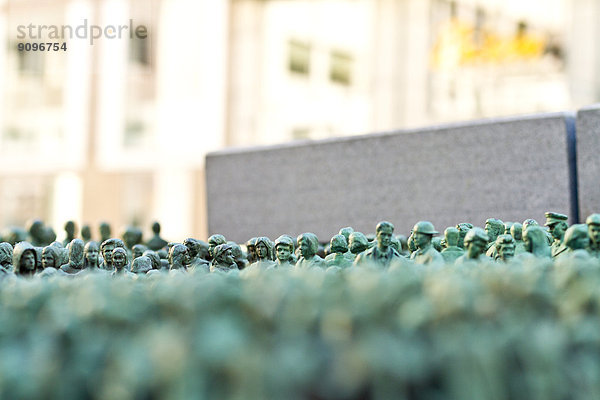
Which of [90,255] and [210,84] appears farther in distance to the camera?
[210,84]

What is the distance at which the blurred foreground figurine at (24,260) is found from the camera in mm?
7316

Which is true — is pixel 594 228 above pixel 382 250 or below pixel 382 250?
above

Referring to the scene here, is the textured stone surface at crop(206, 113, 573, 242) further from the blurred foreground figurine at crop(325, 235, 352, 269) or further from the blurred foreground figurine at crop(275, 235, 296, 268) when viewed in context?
the blurred foreground figurine at crop(275, 235, 296, 268)

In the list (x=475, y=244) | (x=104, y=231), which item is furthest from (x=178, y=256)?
(x=104, y=231)

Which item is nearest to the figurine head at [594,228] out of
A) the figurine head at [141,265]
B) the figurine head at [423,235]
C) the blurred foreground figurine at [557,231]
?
the blurred foreground figurine at [557,231]

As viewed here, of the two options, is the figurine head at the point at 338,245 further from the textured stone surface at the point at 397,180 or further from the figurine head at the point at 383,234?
the textured stone surface at the point at 397,180

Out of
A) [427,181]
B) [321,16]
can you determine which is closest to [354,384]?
[427,181]

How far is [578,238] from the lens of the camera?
685cm

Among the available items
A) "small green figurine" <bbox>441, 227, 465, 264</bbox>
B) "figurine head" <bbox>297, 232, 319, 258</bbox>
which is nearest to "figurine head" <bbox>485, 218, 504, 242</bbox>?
"small green figurine" <bbox>441, 227, 465, 264</bbox>

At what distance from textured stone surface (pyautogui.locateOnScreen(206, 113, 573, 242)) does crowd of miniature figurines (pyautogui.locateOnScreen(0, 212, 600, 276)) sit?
7.04 feet

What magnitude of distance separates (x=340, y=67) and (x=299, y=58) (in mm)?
1145

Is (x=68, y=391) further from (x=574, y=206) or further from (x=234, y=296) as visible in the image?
(x=574, y=206)

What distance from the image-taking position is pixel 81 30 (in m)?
25.1

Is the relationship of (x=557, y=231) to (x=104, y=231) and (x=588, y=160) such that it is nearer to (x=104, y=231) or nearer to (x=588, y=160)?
(x=588, y=160)
